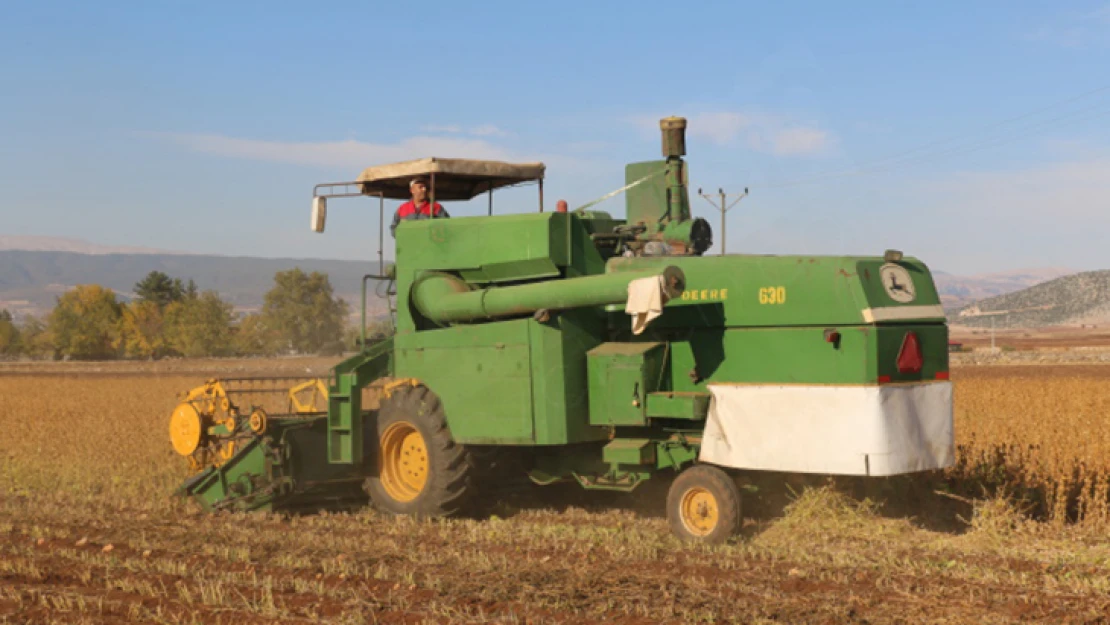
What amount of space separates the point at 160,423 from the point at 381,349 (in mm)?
8807

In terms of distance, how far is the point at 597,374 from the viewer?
29.6 ft

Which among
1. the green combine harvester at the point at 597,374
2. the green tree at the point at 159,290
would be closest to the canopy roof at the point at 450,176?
the green combine harvester at the point at 597,374

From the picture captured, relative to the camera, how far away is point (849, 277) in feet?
25.7

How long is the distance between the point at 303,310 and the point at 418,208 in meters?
84.0

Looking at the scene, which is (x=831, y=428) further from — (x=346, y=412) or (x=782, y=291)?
(x=346, y=412)

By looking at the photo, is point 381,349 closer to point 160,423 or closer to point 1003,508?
point 1003,508

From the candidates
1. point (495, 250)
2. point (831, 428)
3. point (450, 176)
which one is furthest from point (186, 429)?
point (831, 428)

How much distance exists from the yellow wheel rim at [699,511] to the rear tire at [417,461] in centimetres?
233

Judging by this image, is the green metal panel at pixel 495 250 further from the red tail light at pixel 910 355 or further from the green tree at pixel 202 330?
the green tree at pixel 202 330

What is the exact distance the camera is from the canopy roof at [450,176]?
35.3ft

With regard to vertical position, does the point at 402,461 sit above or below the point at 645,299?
below

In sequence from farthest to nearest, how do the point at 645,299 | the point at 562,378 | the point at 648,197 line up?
the point at 648,197
the point at 562,378
the point at 645,299

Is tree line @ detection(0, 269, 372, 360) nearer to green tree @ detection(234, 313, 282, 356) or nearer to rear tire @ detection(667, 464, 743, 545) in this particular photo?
green tree @ detection(234, 313, 282, 356)

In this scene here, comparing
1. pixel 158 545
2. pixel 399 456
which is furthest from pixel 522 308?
pixel 158 545
